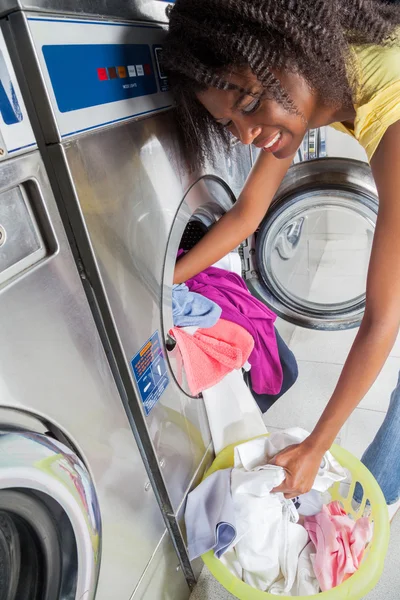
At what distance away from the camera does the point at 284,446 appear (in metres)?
1.07

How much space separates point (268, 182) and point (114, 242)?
58 cm

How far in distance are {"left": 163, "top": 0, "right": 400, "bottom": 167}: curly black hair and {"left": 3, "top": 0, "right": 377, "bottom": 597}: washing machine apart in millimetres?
95

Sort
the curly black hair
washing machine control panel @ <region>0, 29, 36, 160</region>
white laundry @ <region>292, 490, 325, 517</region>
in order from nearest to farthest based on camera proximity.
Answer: washing machine control panel @ <region>0, 29, 36, 160</region> → the curly black hair → white laundry @ <region>292, 490, 325, 517</region>

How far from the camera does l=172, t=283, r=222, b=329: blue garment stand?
1.03 meters

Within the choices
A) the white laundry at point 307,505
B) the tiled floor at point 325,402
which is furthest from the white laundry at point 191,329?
the tiled floor at point 325,402

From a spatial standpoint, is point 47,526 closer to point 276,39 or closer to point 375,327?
point 375,327

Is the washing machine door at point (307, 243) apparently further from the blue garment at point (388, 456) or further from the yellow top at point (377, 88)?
the yellow top at point (377, 88)

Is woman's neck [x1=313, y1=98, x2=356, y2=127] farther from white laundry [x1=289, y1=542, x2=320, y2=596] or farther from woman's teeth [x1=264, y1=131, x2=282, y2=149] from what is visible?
white laundry [x1=289, y1=542, x2=320, y2=596]

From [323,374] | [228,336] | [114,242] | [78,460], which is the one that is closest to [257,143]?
[114,242]

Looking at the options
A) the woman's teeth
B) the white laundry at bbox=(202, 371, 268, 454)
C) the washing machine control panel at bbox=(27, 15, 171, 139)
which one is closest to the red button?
the washing machine control panel at bbox=(27, 15, 171, 139)

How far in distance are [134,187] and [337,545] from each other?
2.91 feet

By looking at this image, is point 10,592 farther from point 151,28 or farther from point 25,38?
point 151,28

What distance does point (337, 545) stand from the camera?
1.00 m

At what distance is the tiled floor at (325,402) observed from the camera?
114 cm
